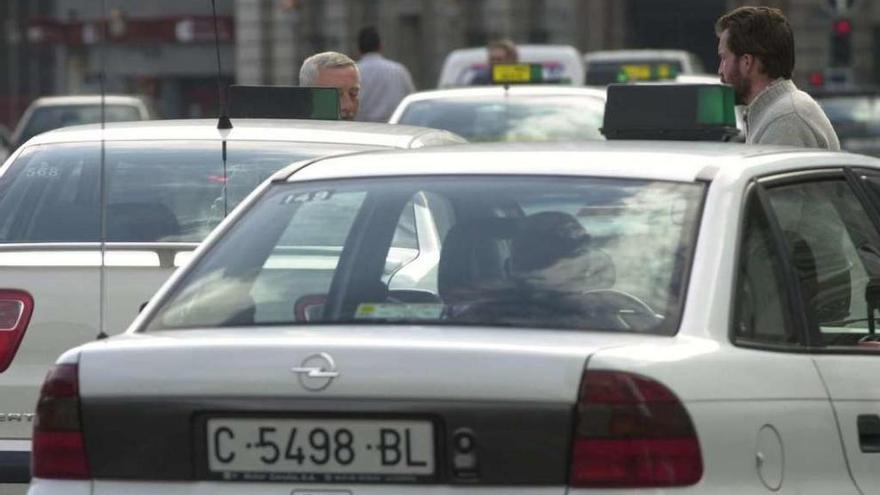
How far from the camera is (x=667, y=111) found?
7934 mm

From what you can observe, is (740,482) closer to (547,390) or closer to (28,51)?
(547,390)

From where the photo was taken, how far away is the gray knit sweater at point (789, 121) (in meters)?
7.98

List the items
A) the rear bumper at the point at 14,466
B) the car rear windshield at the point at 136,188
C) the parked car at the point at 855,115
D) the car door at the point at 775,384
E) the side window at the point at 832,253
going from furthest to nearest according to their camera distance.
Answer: the parked car at the point at 855,115 < the car rear windshield at the point at 136,188 < the rear bumper at the point at 14,466 < the side window at the point at 832,253 < the car door at the point at 775,384

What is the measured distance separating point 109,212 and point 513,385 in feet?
12.7

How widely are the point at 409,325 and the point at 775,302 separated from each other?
79cm

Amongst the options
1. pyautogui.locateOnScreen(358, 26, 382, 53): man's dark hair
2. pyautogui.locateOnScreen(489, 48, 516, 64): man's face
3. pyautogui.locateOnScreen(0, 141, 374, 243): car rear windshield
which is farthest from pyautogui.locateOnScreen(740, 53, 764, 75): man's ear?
pyautogui.locateOnScreen(489, 48, 516, 64): man's face

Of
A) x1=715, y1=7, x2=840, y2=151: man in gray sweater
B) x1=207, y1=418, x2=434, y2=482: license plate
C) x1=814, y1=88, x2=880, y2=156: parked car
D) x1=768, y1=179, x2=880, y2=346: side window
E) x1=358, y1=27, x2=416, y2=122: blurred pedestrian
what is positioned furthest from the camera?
x1=814, y1=88, x2=880, y2=156: parked car

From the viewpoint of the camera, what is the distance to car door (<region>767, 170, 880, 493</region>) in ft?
18.0

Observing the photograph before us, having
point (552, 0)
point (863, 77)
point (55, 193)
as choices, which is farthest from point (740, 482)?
point (552, 0)

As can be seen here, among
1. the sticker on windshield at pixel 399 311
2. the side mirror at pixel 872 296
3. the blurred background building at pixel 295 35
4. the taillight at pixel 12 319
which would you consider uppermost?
the sticker on windshield at pixel 399 311

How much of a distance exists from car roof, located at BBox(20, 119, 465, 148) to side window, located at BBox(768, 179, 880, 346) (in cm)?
271

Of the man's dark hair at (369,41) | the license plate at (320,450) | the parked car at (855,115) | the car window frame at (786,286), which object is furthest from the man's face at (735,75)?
the parked car at (855,115)

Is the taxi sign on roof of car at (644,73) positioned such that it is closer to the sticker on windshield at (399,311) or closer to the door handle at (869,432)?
the door handle at (869,432)

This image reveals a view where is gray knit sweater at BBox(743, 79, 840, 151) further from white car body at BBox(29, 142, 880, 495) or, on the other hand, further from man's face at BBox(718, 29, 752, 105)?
white car body at BBox(29, 142, 880, 495)
